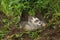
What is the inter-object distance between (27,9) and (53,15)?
534mm

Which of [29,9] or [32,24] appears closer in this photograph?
[32,24]

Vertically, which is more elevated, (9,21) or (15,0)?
(15,0)

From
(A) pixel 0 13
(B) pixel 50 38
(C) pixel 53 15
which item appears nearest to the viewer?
(B) pixel 50 38

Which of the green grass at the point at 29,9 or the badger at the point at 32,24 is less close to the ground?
the green grass at the point at 29,9

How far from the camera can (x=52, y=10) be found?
3.68 m

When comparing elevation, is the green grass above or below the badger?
above

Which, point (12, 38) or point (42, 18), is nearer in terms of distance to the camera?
point (12, 38)

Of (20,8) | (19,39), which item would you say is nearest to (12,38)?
(19,39)

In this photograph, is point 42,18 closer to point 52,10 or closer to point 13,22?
point 52,10

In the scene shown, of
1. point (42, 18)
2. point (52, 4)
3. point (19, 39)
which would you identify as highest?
point (52, 4)

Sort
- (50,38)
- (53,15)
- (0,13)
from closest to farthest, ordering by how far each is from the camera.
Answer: (50,38)
(53,15)
(0,13)

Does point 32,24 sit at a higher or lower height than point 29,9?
lower

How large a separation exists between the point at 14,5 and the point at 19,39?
0.72 meters

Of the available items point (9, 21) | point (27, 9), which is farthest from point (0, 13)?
point (27, 9)
